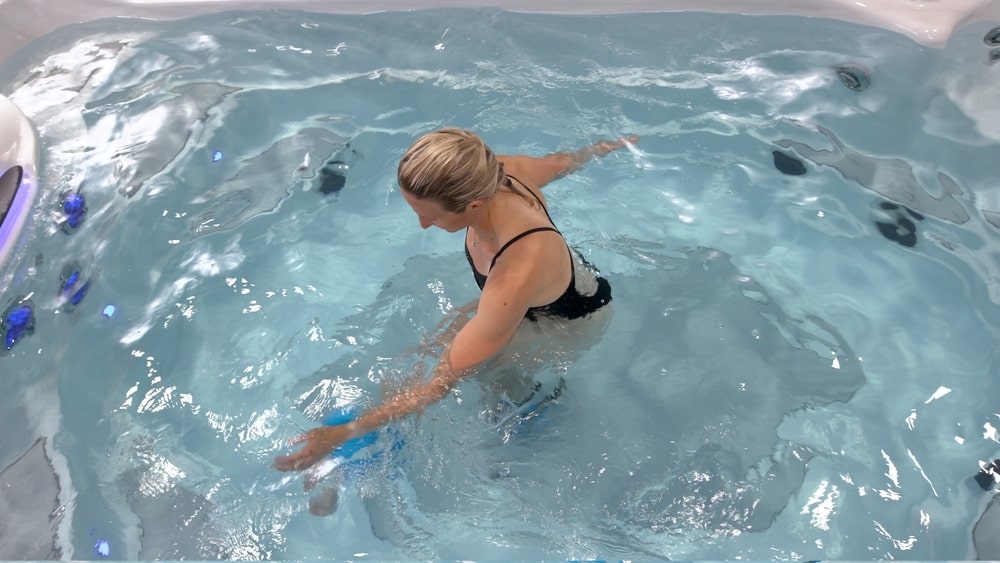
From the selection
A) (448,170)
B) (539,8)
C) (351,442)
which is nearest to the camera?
(448,170)

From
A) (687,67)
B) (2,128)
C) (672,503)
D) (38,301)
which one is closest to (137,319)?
(38,301)

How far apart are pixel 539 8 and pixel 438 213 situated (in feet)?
7.95

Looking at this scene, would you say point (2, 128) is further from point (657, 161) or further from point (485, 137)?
point (657, 161)

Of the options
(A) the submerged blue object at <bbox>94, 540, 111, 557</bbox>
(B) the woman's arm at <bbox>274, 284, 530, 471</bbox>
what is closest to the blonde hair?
(B) the woman's arm at <bbox>274, 284, 530, 471</bbox>

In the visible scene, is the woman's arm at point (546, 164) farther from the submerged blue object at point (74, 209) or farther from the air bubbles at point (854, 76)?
the submerged blue object at point (74, 209)

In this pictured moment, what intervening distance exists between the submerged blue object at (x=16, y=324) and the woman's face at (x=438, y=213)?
1853mm

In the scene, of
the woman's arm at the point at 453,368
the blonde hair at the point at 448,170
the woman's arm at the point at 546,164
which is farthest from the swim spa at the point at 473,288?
the blonde hair at the point at 448,170

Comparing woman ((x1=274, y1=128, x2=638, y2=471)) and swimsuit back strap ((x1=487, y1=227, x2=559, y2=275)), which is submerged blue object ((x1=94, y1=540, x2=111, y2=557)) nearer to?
woman ((x1=274, y1=128, x2=638, y2=471))

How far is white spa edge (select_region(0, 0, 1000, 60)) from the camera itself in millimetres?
3705

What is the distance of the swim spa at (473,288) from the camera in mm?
2562

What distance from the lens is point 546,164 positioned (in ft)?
8.87

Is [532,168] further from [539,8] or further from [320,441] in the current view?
[539,8]

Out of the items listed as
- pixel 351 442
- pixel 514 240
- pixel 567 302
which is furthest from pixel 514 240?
pixel 351 442

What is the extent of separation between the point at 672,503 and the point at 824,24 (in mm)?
2649
